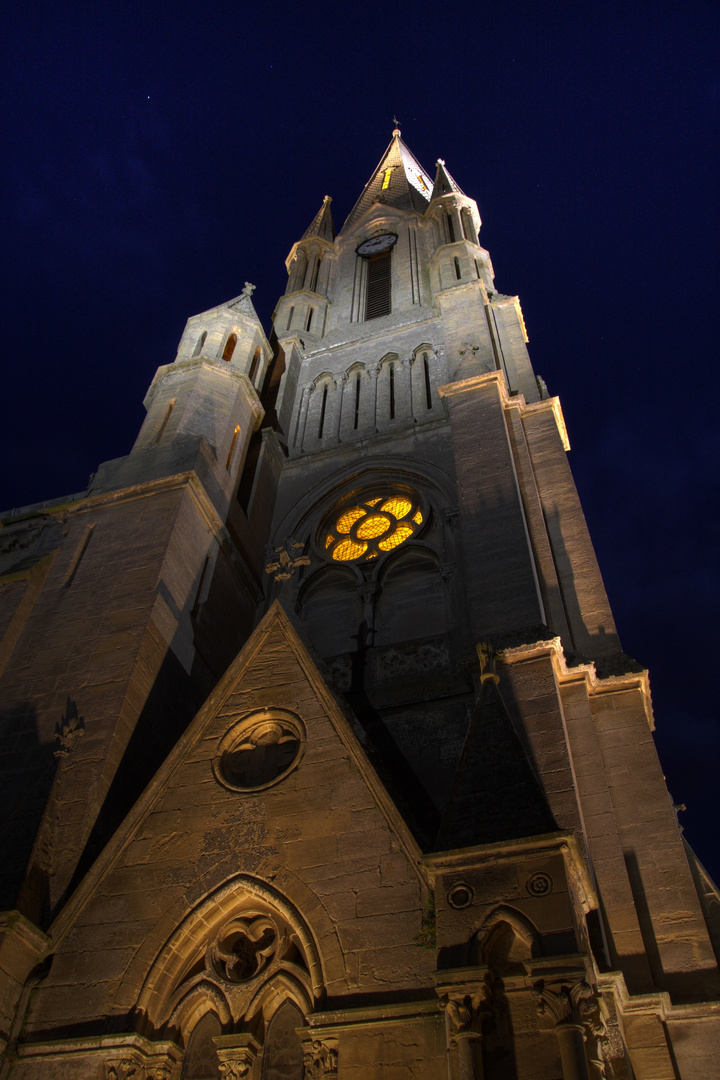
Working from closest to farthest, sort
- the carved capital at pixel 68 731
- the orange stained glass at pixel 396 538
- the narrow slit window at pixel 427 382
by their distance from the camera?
1. the carved capital at pixel 68 731
2. the orange stained glass at pixel 396 538
3. the narrow slit window at pixel 427 382

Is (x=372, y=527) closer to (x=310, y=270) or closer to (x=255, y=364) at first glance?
(x=255, y=364)

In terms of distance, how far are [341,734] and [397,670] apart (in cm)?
429

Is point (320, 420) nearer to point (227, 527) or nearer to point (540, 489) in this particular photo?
point (227, 527)

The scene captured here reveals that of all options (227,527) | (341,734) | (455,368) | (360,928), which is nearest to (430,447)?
(455,368)

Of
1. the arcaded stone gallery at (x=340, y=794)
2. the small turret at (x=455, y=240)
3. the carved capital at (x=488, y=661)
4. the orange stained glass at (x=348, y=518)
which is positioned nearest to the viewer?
the arcaded stone gallery at (x=340, y=794)

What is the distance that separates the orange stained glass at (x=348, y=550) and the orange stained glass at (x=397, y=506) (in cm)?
102

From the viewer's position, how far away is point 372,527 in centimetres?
1672

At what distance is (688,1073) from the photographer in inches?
276

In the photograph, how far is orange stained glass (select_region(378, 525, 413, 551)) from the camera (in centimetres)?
1598

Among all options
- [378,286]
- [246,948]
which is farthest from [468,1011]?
[378,286]

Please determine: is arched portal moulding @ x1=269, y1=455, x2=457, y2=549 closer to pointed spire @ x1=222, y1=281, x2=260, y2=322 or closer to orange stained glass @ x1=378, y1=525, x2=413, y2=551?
orange stained glass @ x1=378, y1=525, x2=413, y2=551

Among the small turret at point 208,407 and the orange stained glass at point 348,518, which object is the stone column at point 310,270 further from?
the orange stained glass at point 348,518

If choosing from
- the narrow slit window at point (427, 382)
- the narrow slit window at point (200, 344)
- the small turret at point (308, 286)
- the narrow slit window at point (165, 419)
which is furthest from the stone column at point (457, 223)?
the narrow slit window at point (165, 419)

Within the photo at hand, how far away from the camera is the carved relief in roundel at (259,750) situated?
9.02 meters
